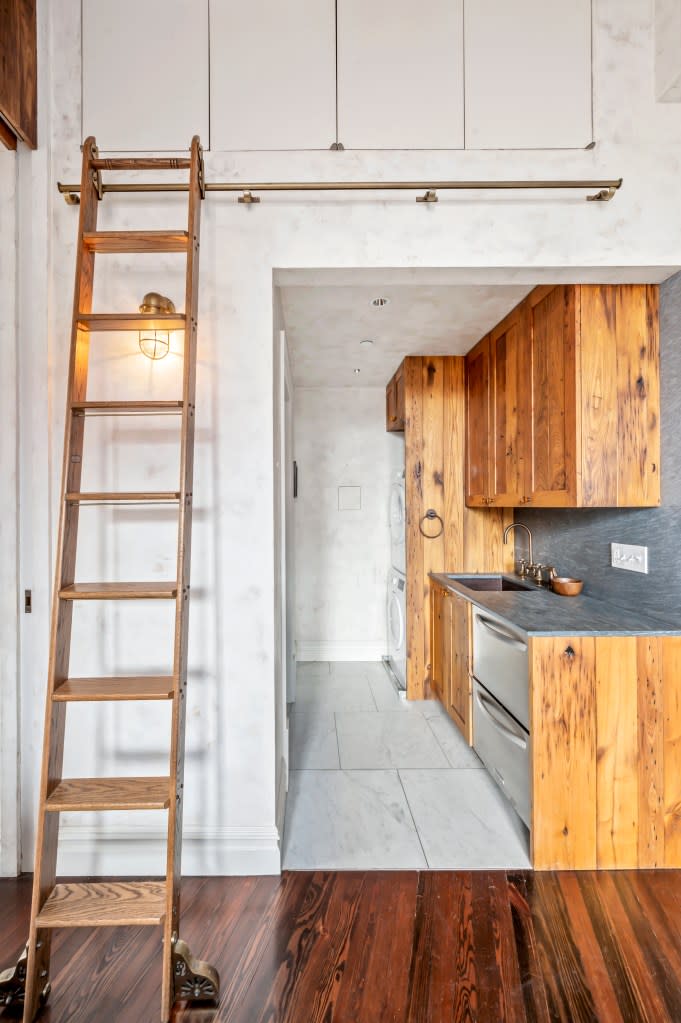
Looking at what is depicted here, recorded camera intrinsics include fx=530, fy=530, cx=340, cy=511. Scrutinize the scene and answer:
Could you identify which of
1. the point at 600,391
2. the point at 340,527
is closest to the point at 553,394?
the point at 600,391

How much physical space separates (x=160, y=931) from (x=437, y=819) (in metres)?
1.14

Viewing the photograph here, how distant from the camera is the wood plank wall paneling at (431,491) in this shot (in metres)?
3.67

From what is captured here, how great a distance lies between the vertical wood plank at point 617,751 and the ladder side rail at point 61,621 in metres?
1.79

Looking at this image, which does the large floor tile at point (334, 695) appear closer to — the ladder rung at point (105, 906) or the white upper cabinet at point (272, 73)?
the ladder rung at point (105, 906)

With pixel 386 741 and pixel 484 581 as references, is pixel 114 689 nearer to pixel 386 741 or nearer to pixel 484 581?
pixel 386 741

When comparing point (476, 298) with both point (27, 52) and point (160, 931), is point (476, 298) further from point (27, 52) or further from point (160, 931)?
point (160, 931)

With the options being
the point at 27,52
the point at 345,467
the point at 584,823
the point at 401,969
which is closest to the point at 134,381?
the point at 27,52

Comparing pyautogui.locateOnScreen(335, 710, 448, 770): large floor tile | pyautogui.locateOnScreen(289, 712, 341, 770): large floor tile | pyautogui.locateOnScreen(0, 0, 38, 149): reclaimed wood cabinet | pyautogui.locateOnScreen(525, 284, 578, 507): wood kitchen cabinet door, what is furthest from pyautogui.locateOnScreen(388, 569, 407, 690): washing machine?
pyautogui.locateOnScreen(0, 0, 38, 149): reclaimed wood cabinet

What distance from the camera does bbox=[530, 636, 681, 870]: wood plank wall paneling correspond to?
193 centimetres

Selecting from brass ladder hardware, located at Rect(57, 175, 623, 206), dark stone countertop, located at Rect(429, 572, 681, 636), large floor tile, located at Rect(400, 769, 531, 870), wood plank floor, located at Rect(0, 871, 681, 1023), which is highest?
brass ladder hardware, located at Rect(57, 175, 623, 206)

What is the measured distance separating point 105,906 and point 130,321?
5.41 ft

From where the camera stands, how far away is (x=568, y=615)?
87.8 inches

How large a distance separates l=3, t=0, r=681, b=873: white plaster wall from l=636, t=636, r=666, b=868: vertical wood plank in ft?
4.40

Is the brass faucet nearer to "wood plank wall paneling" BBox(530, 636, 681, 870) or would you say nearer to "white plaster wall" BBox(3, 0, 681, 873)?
"wood plank wall paneling" BBox(530, 636, 681, 870)
